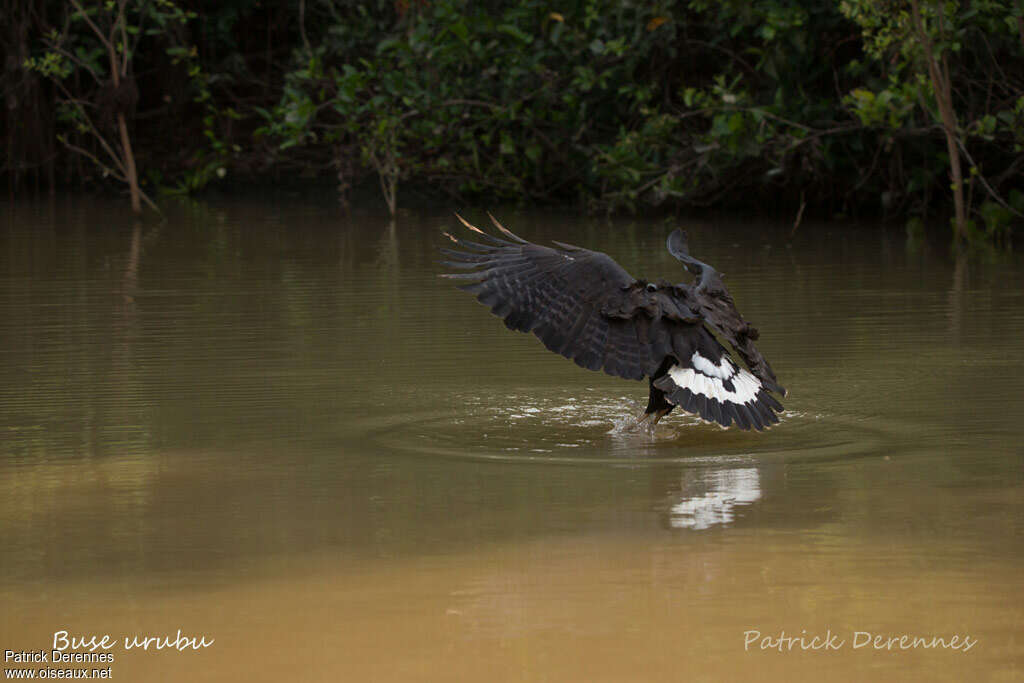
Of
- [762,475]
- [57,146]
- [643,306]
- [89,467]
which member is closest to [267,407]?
[89,467]

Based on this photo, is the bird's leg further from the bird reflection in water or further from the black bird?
the bird reflection in water

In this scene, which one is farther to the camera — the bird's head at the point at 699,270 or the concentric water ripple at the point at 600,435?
the bird's head at the point at 699,270

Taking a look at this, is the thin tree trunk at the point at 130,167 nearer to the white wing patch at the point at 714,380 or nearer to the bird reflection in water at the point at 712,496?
the white wing patch at the point at 714,380

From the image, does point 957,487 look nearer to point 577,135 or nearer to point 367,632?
point 367,632

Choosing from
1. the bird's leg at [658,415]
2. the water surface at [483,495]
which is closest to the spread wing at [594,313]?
the bird's leg at [658,415]

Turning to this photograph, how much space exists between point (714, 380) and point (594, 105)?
11.8 metres

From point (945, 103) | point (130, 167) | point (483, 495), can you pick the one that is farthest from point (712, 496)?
point (130, 167)

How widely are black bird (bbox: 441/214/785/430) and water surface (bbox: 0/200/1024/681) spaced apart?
0.24 m

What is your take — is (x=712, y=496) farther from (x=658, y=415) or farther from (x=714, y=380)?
(x=658, y=415)

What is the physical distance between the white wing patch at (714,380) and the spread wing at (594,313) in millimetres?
62

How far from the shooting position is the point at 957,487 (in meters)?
5.21

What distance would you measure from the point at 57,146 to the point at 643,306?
15.8 meters

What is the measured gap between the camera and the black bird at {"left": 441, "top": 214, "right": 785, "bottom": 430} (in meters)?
5.77

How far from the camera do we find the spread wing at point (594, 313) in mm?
5797
